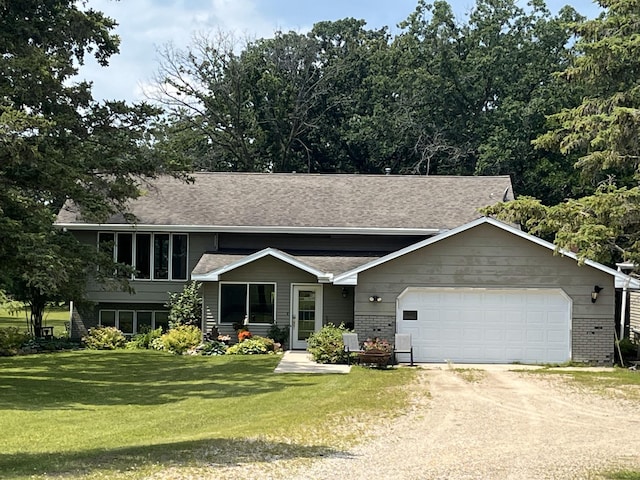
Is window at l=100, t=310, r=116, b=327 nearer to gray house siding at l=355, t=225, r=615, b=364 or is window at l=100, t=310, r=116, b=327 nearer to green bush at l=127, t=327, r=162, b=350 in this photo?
green bush at l=127, t=327, r=162, b=350

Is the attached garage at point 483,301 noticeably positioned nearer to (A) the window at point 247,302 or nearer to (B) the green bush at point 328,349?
(B) the green bush at point 328,349

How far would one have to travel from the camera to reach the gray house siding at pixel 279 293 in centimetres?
2506

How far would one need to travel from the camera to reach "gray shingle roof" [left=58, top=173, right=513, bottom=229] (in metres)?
27.5

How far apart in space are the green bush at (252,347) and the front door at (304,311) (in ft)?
4.33

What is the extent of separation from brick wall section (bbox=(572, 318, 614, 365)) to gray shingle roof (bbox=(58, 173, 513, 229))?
652 centimetres

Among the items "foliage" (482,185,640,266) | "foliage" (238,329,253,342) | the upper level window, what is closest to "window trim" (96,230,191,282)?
the upper level window

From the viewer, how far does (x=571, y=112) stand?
17594 mm

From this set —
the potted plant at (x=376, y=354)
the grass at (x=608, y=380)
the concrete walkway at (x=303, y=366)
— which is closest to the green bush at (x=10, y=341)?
the concrete walkway at (x=303, y=366)

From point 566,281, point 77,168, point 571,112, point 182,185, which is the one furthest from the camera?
point 182,185

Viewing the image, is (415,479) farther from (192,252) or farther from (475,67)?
(475,67)

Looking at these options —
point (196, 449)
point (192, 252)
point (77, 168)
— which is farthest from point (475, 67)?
point (196, 449)

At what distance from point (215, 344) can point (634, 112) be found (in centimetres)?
1454

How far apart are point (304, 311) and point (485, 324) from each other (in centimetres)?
612

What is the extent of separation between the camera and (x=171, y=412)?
14.0 metres
